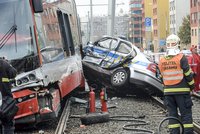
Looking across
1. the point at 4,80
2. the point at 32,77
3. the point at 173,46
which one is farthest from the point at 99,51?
the point at 4,80

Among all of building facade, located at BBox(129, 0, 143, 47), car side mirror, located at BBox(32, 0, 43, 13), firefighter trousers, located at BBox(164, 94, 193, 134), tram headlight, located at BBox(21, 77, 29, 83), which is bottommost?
building facade, located at BBox(129, 0, 143, 47)

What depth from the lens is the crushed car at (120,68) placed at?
16.3 metres

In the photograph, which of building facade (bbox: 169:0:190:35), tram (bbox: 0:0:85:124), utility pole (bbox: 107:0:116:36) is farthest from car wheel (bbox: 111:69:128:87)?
building facade (bbox: 169:0:190:35)

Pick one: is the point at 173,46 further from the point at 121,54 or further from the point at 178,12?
the point at 178,12

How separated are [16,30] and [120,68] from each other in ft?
23.4

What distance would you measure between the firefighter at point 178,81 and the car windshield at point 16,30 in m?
3.10

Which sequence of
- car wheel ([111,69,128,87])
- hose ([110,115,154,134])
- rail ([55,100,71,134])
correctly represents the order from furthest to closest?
1. car wheel ([111,69,128,87])
2. rail ([55,100,71,134])
3. hose ([110,115,154,134])

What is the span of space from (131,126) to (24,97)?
7.73ft

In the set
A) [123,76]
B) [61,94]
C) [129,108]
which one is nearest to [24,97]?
[61,94]

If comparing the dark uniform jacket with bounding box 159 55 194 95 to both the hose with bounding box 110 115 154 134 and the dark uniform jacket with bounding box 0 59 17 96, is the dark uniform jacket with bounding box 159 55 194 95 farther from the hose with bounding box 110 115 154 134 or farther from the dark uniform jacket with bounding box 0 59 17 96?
the dark uniform jacket with bounding box 0 59 17 96

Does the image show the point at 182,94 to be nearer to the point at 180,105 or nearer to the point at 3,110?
the point at 180,105

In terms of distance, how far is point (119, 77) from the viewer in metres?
16.7

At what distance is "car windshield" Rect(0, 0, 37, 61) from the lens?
993cm

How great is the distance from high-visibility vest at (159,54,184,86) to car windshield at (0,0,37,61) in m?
3.03
